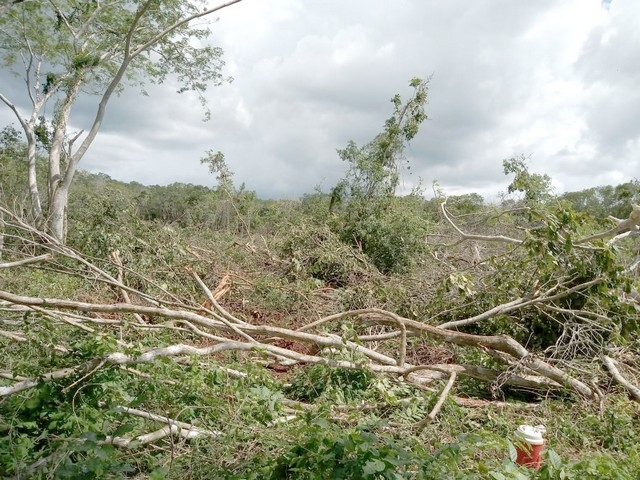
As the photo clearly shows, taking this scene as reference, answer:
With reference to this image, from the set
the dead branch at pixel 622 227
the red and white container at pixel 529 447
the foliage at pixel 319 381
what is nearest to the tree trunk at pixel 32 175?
the foliage at pixel 319 381

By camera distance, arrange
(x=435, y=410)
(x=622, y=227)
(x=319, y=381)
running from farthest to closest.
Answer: (x=622, y=227) → (x=319, y=381) → (x=435, y=410)

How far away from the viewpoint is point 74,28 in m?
12.9

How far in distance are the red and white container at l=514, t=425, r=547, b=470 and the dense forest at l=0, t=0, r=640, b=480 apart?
1 centimetres

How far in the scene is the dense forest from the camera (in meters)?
2.66

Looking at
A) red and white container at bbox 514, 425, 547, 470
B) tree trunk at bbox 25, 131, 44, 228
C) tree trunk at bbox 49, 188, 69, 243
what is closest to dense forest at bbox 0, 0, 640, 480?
red and white container at bbox 514, 425, 547, 470

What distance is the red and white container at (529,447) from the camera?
2.84m

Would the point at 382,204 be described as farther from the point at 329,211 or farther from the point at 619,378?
the point at 619,378

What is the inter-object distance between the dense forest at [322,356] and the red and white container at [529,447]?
1cm

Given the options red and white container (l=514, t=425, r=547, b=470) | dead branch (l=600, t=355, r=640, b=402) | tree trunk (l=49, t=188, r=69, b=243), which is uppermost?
tree trunk (l=49, t=188, r=69, b=243)

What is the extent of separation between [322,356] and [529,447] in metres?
1.84

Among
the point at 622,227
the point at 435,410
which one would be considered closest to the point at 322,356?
the point at 435,410

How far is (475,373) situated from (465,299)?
1.35 metres

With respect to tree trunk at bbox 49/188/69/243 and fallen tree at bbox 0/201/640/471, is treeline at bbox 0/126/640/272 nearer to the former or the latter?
tree trunk at bbox 49/188/69/243

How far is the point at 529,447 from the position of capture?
9.39 ft
